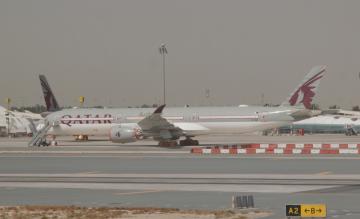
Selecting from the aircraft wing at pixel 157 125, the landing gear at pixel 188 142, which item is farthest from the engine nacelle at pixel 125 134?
the landing gear at pixel 188 142

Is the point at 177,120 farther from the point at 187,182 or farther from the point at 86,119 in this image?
the point at 187,182

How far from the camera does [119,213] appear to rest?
19.5 m

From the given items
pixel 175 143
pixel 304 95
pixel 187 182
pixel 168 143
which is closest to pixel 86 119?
pixel 168 143

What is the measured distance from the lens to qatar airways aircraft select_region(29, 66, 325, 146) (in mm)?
66375

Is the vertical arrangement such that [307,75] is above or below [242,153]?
above

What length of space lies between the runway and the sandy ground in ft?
3.57

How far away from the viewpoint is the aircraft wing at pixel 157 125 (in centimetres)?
6581

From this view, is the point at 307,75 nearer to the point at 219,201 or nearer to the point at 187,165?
the point at 187,165

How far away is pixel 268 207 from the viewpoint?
20594mm

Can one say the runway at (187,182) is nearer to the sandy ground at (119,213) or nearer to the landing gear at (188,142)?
the sandy ground at (119,213)

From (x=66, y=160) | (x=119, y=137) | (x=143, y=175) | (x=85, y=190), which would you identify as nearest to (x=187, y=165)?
(x=143, y=175)

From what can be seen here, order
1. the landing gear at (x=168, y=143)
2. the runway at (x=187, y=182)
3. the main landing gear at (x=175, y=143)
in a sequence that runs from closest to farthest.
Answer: the runway at (x=187, y=182), the landing gear at (x=168, y=143), the main landing gear at (x=175, y=143)

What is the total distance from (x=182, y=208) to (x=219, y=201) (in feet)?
7.37

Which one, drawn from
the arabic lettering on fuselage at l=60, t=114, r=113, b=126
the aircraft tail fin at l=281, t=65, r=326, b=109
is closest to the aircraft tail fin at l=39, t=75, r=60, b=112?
the arabic lettering on fuselage at l=60, t=114, r=113, b=126
